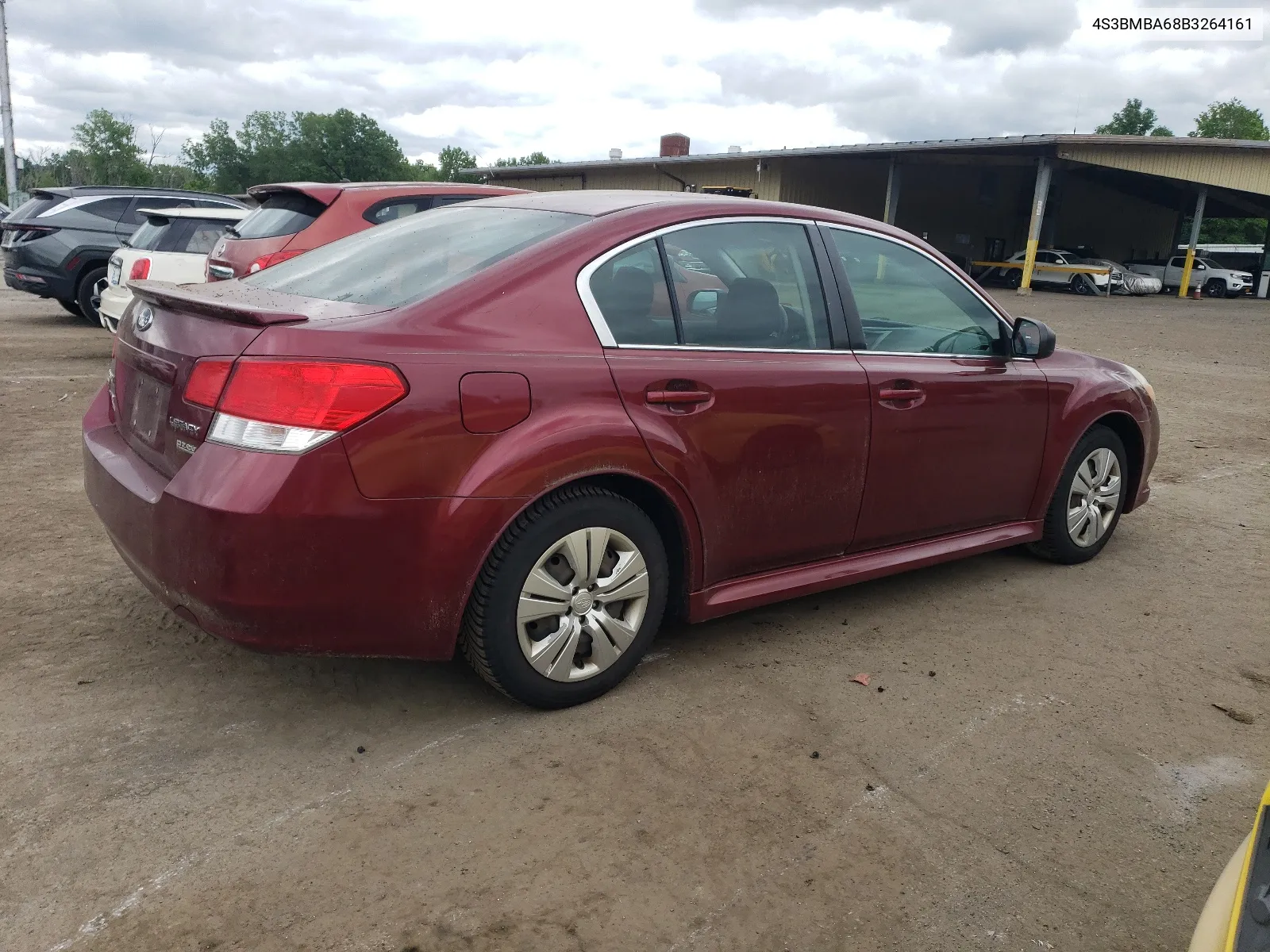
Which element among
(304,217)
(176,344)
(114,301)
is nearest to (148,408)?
(176,344)

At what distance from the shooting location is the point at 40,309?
48.6 feet

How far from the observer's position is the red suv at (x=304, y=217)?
7.82 meters

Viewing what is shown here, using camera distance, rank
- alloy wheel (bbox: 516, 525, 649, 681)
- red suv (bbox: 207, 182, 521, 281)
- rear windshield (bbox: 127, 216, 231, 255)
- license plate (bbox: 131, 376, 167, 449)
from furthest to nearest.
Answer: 1. rear windshield (bbox: 127, 216, 231, 255)
2. red suv (bbox: 207, 182, 521, 281)
3. alloy wheel (bbox: 516, 525, 649, 681)
4. license plate (bbox: 131, 376, 167, 449)

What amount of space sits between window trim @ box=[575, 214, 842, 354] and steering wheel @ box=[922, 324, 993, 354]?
1.87 feet

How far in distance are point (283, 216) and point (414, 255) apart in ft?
17.2

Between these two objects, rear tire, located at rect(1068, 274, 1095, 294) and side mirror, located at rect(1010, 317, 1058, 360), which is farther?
rear tire, located at rect(1068, 274, 1095, 294)

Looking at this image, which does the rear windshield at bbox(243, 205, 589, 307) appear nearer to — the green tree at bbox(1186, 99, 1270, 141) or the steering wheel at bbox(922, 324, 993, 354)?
the steering wheel at bbox(922, 324, 993, 354)

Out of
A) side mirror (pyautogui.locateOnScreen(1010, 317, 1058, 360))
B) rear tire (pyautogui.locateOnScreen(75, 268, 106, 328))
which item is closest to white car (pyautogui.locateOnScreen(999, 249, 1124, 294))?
rear tire (pyautogui.locateOnScreen(75, 268, 106, 328))

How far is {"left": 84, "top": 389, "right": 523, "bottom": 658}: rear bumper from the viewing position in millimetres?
2641

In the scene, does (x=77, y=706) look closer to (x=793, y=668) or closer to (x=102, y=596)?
(x=102, y=596)

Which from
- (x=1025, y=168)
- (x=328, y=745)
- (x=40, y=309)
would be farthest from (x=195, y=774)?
(x=1025, y=168)

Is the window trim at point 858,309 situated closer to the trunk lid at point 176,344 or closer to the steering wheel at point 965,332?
the steering wheel at point 965,332

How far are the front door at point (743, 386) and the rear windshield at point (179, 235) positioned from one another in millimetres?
8084

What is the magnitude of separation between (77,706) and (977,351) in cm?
356
